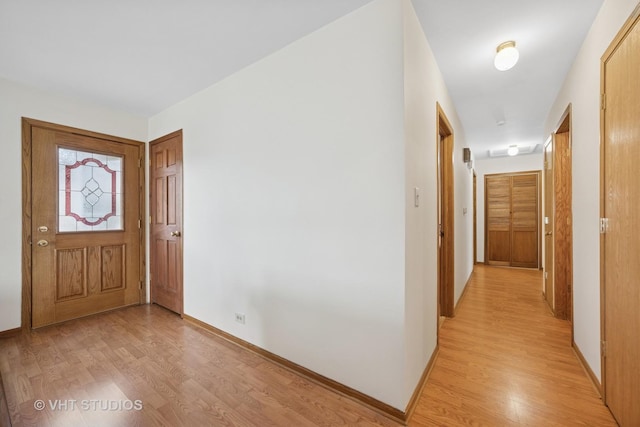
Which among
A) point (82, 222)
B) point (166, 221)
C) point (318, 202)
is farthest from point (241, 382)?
point (82, 222)

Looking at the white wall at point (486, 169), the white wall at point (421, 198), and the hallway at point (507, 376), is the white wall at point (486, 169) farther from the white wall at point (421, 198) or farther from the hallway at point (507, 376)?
the white wall at point (421, 198)

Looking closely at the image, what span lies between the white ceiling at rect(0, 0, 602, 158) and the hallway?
2.43m

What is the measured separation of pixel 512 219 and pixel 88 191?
7.21 m

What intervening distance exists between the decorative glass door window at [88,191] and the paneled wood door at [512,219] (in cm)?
672

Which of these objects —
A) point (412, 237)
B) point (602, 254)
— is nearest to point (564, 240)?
point (602, 254)

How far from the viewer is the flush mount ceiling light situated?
6.42 feet

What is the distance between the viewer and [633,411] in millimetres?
1303

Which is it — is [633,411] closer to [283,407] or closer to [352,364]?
[352,364]

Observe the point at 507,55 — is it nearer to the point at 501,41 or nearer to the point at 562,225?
the point at 501,41

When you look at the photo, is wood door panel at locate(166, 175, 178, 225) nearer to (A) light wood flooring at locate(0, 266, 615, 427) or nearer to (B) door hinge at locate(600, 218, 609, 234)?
(A) light wood flooring at locate(0, 266, 615, 427)

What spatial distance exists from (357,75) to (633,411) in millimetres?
2258

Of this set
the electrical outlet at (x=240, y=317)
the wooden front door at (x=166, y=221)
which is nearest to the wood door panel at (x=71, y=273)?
the wooden front door at (x=166, y=221)

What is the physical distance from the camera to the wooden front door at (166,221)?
305 cm

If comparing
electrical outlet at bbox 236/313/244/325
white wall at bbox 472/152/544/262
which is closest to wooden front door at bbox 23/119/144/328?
electrical outlet at bbox 236/313/244/325
